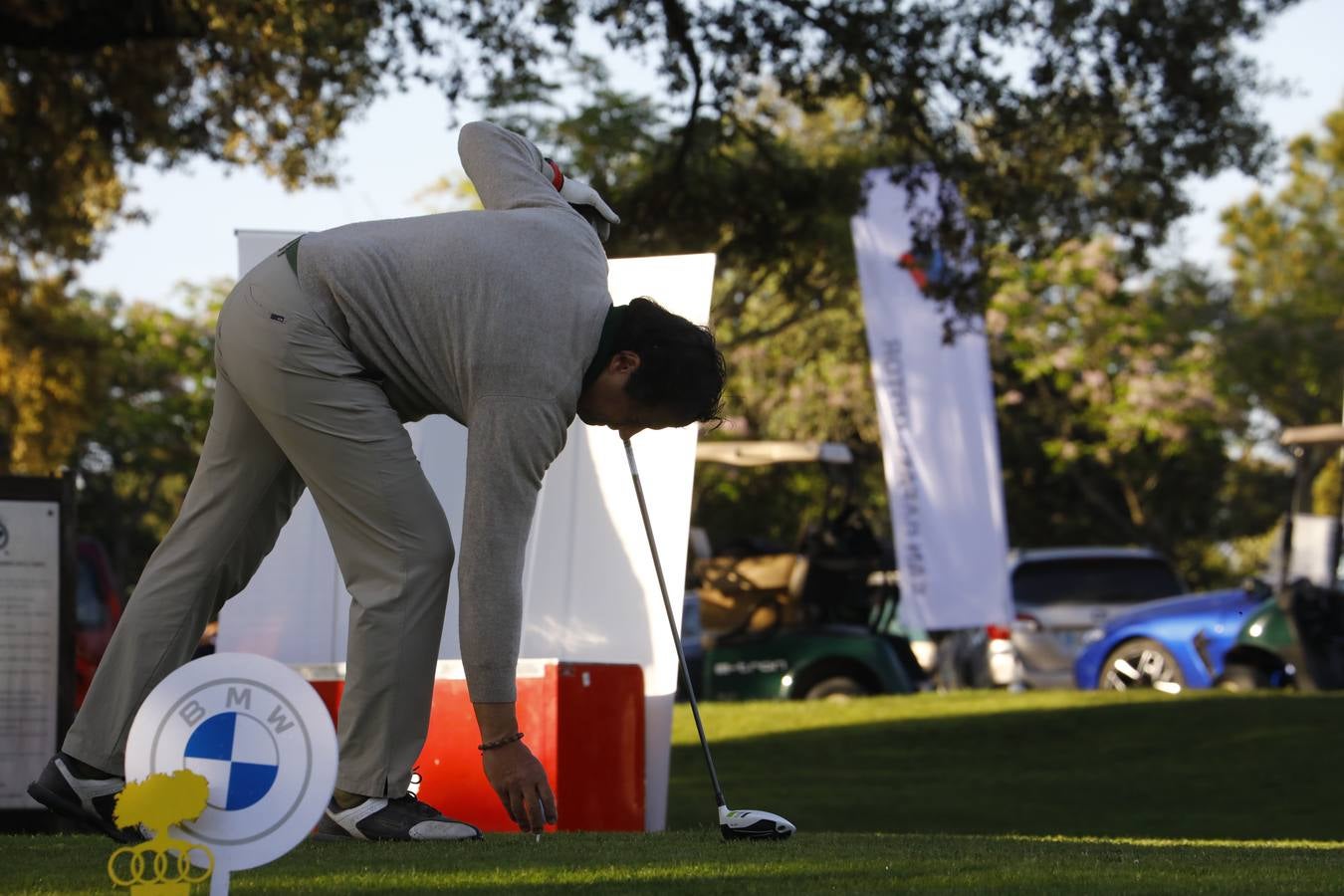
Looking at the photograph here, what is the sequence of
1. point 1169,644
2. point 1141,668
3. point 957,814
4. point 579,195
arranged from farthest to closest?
point 1141,668, point 1169,644, point 957,814, point 579,195

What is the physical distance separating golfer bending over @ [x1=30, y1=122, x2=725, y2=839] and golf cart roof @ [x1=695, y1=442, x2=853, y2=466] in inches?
479

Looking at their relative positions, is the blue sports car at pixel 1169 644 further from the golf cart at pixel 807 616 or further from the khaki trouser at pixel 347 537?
the khaki trouser at pixel 347 537

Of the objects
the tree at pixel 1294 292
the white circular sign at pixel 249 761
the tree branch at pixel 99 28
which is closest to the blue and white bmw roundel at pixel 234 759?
the white circular sign at pixel 249 761

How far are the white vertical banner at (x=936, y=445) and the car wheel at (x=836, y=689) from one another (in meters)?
2.06

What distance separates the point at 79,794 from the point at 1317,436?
580 inches

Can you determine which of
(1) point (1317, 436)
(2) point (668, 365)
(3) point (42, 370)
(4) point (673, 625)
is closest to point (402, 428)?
(2) point (668, 365)

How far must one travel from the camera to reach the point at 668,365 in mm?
3824

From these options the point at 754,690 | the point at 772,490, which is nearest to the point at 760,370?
the point at 772,490

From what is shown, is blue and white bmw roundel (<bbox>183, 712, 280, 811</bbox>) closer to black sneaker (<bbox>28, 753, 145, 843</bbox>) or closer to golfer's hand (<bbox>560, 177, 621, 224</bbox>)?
black sneaker (<bbox>28, 753, 145, 843</bbox>)

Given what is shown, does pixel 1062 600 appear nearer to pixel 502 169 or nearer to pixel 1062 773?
pixel 1062 773

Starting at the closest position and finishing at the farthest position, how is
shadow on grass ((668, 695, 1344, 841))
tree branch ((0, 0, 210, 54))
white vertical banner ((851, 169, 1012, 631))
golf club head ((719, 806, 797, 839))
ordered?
golf club head ((719, 806, 797, 839)) → shadow on grass ((668, 695, 1344, 841)) → tree branch ((0, 0, 210, 54)) → white vertical banner ((851, 169, 1012, 631))

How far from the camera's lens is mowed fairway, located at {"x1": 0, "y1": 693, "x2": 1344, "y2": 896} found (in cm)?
359

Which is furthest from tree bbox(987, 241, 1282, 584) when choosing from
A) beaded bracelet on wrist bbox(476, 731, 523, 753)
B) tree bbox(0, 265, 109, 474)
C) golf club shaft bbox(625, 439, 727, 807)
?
beaded bracelet on wrist bbox(476, 731, 523, 753)

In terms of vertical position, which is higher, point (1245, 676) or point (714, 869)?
point (714, 869)
